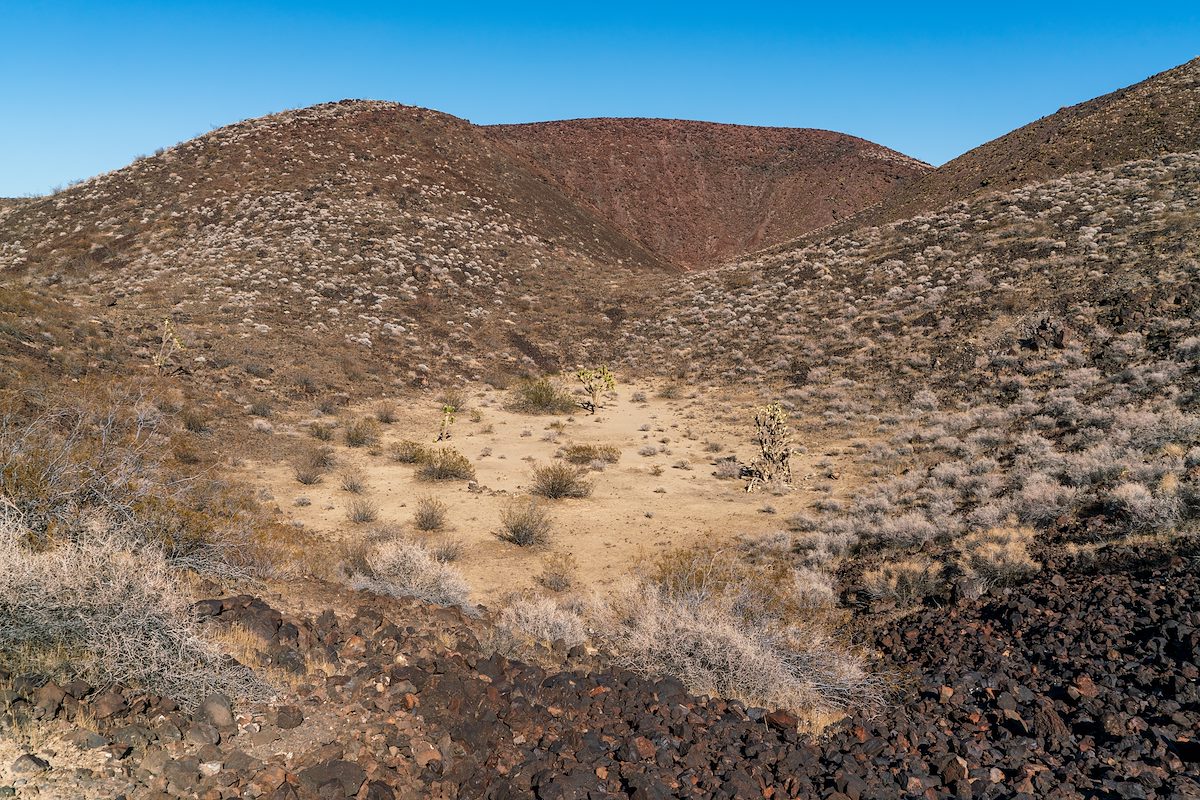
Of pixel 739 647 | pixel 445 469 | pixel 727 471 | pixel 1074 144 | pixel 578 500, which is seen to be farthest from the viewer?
pixel 1074 144

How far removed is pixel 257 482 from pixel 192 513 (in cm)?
614

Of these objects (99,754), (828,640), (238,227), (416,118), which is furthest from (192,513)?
(416,118)

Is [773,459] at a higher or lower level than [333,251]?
lower

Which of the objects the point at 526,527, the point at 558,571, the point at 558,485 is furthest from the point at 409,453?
the point at 558,571

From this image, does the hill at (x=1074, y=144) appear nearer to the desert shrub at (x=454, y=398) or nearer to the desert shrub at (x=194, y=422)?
the desert shrub at (x=454, y=398)

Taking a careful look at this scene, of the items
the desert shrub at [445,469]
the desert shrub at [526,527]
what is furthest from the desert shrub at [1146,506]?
the desert shrub at [445,469]

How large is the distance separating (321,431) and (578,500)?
7.55 meters

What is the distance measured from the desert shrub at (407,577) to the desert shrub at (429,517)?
9.33ft

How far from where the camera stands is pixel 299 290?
91.4ft

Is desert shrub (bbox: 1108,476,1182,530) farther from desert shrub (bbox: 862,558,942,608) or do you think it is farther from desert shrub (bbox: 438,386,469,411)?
desert shrub (bbox: 438,386,469,411)

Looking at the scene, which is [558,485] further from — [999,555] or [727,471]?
[999,555]

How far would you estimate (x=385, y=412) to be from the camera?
19.5m

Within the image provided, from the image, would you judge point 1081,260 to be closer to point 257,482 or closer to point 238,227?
point 257,482

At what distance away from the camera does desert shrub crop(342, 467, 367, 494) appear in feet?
45.1
